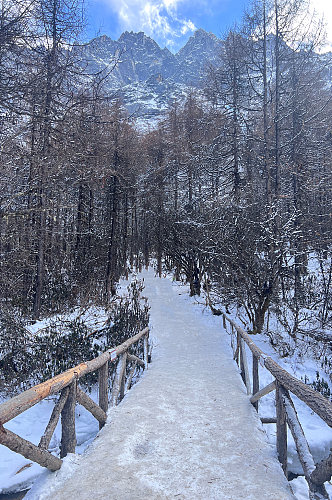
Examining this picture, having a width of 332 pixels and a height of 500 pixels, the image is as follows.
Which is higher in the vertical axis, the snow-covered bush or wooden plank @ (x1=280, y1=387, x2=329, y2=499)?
wooden plank @ (x1=280, y1=387, x2=329, y2=499)

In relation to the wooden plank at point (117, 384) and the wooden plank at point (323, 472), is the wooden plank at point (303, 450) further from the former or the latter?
the wooden plank at point (117, 384)

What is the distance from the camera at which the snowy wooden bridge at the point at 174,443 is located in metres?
2.59

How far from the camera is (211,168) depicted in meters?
17.0

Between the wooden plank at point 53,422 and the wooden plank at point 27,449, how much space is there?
2.7 inches

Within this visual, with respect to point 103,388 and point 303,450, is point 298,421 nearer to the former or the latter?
point 303,450

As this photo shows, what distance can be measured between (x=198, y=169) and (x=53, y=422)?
15.9 metres

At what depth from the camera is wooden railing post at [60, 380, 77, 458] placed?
3.05 metres

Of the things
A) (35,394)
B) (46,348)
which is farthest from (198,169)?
(35,394)

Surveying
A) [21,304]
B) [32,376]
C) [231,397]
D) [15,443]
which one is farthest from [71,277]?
[15,443]

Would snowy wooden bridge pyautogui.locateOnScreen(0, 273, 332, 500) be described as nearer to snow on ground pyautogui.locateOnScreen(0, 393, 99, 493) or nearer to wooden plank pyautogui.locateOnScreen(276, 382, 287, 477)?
wooden plank pyautogui.locateOnScreen(276, 382, 287, 477)

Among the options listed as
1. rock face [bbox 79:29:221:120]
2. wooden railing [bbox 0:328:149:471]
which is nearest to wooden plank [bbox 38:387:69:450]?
wooden railing [bbox 0:328:149:471]

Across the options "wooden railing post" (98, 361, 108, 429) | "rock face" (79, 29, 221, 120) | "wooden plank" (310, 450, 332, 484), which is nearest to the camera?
"wooden plank" (310, 450, 332, 484)

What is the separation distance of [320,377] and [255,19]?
12.8 metres

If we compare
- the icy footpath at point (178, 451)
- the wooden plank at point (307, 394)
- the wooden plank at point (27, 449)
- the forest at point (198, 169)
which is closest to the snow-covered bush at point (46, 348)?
the forest at point (198, 169)
